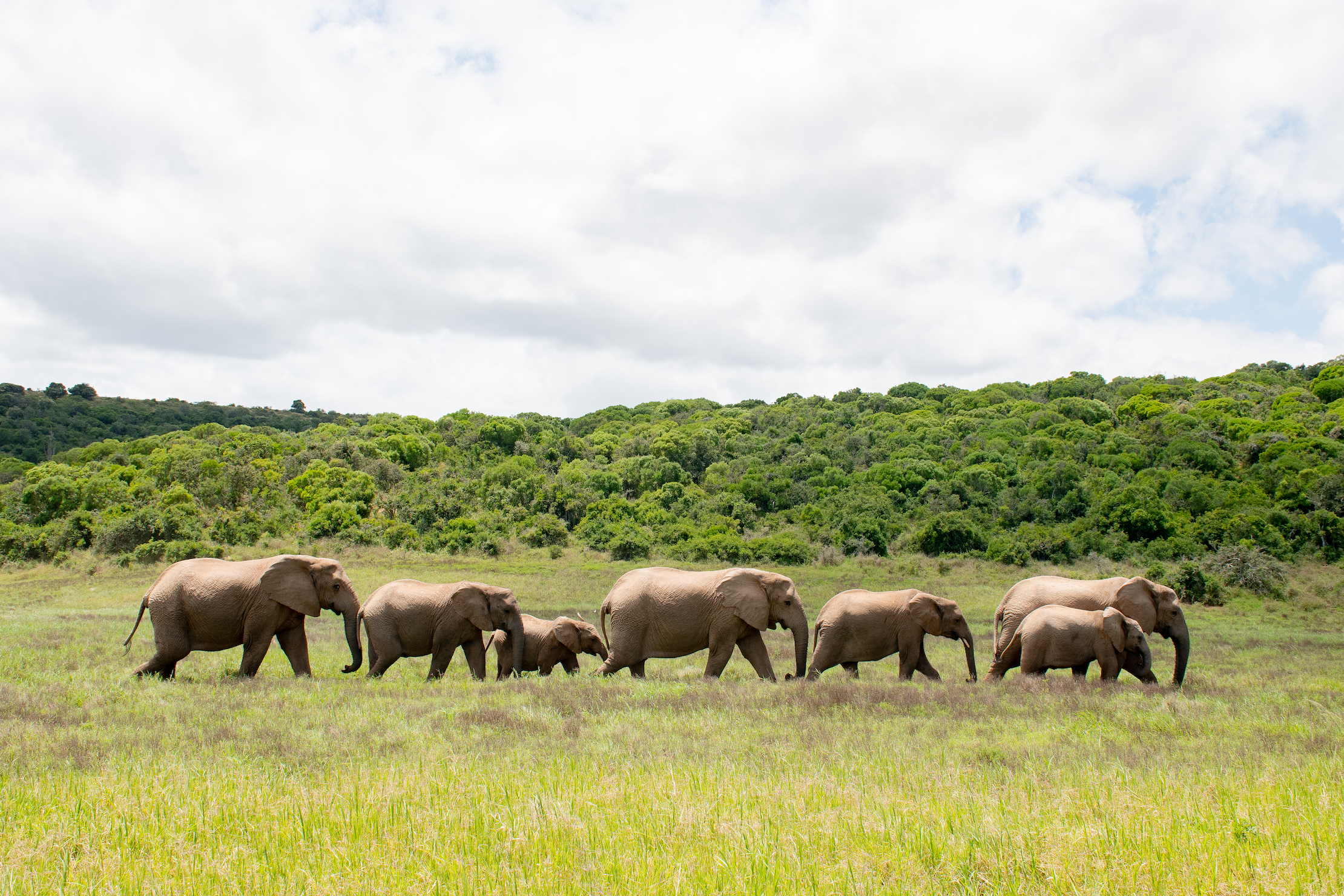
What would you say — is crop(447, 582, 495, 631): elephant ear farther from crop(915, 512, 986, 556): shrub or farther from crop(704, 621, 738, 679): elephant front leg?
crop(915, 512, 986, 556): shrub

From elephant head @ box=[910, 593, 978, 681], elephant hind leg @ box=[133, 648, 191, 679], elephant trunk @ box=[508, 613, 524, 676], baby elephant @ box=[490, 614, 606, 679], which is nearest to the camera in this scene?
elephant hind leg @ box=[133, 648, 191, 679]

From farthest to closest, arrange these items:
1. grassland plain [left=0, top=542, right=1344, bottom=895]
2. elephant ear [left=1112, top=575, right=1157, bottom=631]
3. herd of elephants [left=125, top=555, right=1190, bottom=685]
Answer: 1. elephant ear [left=1112, top=575, right=1157, bottom=631]
2. herd of elephants [left=125, top=555, right=1190, bottom=685]
3. grassland plain [left=0, top=542, right=1344, bottom=895]

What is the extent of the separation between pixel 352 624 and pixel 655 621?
6213 millimetres

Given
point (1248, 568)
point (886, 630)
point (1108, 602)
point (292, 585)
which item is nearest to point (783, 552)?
point (1248, 568)

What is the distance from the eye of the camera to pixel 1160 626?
1891 cm

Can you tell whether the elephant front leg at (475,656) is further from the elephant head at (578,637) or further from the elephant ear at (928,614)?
the elephant ear at (928,614)

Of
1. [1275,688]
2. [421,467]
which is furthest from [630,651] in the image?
[421,467]

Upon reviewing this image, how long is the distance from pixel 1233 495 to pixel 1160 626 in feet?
148

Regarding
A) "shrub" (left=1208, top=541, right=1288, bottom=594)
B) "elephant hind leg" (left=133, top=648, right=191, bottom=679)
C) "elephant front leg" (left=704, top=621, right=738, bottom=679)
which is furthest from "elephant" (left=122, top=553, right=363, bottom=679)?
"shrub" (left=1208, top=541, right=1288, bottom=594)

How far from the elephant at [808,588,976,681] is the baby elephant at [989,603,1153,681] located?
1.44 metres

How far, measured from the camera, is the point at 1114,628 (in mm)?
16906

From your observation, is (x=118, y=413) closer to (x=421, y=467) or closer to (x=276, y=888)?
(x=421, y=467)

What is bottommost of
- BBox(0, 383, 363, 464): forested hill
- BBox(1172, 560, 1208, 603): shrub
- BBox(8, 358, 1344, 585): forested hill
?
BBox(1172, 560, 1208, 603): shrub

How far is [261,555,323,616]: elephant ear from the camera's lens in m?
15.9
